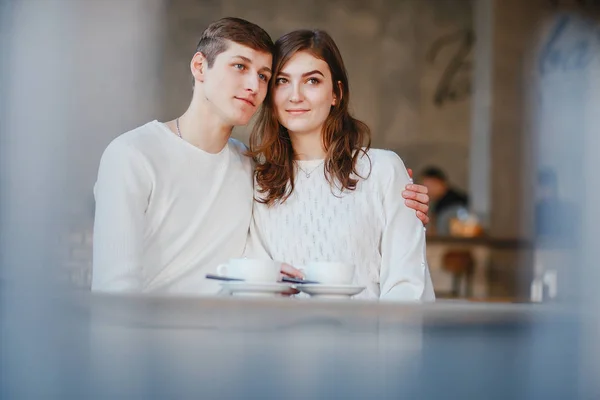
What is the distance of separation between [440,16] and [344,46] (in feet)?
2.96

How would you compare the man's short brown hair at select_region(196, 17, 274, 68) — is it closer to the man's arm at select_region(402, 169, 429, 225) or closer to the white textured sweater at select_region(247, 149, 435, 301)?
the white textured sweater at select_region(247, 149, 435, 301)

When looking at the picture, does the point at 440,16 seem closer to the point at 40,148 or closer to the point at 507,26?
the point at 507,26

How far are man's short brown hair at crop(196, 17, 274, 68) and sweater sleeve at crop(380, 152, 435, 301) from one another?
363mm

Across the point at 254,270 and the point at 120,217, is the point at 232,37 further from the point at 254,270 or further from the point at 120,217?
the point at 254,270

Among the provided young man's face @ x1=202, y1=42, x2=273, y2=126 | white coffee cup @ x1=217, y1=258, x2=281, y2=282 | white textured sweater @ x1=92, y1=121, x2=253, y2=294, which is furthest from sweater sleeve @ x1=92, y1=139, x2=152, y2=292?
white coffee cup @ x1=217, y1=258, x2=281, y2=282

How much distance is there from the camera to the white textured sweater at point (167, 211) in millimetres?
1605

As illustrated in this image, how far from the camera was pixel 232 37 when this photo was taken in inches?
67.4

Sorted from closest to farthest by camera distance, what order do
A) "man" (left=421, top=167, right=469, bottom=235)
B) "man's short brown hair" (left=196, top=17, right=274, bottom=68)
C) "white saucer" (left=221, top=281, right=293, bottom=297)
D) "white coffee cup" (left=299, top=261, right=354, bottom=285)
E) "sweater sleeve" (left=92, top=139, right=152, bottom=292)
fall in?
1. "white saucer" (left=221, top=281, right=293, bottom=297)
2. "white coffee cup" (left=299, top=261, right=354, bottom=285)
3. "sweater sleeve" (left=92, top=139, right=152, bottom=292)
4. "man's short brown hair" (left=196, top=17, right=274, bottom=68)
5. "man" (left=421, top=167, right=469, bottom=235)

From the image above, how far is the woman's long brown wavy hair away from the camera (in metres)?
1.79

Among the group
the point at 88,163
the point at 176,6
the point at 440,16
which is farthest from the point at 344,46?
the point at 88,163

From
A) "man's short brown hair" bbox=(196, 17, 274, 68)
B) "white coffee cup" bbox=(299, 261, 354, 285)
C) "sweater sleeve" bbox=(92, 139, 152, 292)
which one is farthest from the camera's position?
"man's short brown hair" bbox=(196, 17, 274, 68)

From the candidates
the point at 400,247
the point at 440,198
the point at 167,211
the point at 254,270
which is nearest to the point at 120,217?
the point at 167,211

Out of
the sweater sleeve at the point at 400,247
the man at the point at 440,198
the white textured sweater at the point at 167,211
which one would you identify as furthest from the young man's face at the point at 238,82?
the man at the point at 440,198

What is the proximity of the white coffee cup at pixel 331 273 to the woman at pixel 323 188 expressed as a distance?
0.30 metres
